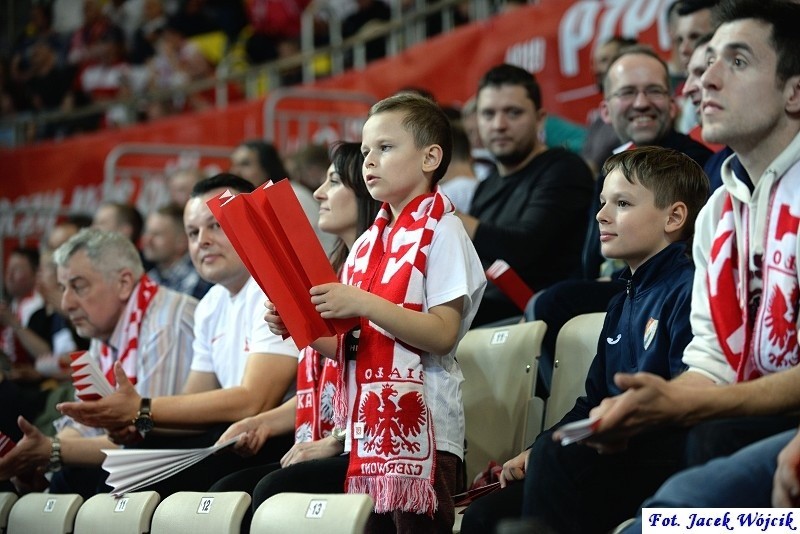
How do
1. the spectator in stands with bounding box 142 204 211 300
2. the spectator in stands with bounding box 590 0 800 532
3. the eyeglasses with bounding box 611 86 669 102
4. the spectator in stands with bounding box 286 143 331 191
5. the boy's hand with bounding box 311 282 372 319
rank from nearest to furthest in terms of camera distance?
Result: the spectator in stands with bounding box 590 0 800 532, the boy's hand with bounding box 311 282 372 319, the eyeglasses with bounding box 611 86 669 102, the spectator in stands with bounding box 286 143 331 191, the spectator in stands with bounding box 142 204 211 300

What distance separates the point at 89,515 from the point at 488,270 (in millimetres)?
1420

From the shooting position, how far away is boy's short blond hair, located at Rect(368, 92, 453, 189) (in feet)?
9.00

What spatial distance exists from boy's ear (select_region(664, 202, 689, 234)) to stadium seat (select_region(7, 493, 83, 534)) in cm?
176

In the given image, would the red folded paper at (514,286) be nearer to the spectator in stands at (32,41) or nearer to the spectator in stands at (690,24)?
the spectator in stands at (690,24)

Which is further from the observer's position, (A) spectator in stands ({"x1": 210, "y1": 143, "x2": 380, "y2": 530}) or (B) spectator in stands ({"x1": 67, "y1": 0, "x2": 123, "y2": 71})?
(B) spectator in stands ({"x1": 67, "y1": 0, "x2": 123, "y2": 71})

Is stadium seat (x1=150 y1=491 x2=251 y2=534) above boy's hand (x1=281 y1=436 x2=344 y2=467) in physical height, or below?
below

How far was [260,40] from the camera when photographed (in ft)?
30.5

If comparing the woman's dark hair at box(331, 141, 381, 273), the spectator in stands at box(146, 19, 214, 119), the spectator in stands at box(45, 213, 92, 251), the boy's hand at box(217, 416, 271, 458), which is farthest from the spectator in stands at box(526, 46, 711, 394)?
the spectator in stands at box(146, 19, 214, 119)

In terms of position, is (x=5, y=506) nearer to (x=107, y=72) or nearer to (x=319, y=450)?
(x=319, y=450)

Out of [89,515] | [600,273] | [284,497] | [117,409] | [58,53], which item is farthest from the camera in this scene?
[58,53]

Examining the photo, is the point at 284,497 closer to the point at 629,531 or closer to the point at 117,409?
the point at 629,531

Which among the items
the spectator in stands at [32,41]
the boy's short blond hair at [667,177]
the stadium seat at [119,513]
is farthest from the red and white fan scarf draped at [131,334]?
the spectator in stands at [32,41]

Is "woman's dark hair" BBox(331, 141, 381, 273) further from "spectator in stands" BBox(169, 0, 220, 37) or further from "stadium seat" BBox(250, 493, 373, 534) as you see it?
"spectator in stands" BBox(169, 0, 220, 37)

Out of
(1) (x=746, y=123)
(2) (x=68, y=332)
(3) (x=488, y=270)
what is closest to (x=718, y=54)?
(1) (x=746, y=123)
